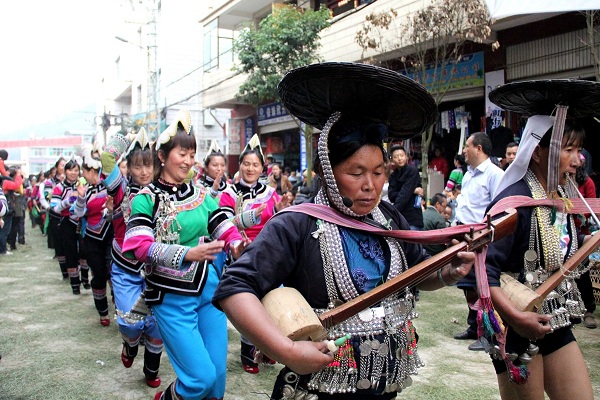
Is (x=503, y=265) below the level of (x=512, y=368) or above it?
above

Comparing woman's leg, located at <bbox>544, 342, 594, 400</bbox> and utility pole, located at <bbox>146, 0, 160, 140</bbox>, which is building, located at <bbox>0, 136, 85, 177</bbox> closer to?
utility pole, located at <bbox>146, 0, 160, 140</bbox>

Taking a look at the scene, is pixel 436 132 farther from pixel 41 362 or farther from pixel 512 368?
pixel 512 368

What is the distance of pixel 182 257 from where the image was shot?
11.0 feet

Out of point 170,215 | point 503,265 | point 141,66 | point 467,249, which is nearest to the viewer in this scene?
point 467,249

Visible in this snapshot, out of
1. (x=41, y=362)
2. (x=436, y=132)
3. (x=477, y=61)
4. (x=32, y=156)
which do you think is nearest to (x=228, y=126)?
(x=436, y=132)

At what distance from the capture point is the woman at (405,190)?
7.43m

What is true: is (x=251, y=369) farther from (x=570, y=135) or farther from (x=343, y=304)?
(x=570, y=135)

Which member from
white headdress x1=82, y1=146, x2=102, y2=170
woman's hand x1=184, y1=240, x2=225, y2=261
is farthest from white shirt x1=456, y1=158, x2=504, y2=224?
white headdress x1=82, y1=146, x2=102, y2=170

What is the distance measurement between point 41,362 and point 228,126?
18681mm

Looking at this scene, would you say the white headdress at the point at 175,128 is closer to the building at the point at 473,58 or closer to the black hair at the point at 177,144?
the black hair at the point at 177,144

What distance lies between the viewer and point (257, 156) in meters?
5.90

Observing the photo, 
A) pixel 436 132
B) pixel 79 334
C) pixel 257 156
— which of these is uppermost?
pixel 436 132

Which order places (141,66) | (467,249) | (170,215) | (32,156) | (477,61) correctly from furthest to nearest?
(32,156)
(141,66)
(477,61)
(170,215)
(467,249)

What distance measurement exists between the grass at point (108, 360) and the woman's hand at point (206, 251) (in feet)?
3.07
